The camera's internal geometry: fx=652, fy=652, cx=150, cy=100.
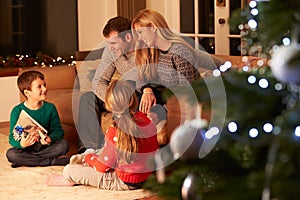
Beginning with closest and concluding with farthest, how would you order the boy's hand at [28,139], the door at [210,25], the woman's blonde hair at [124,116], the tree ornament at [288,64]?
the tree ornament at [288,64] → the woman's blonde hair at [124,116] → the boy's hand at [28,139] → the door at [210,25]

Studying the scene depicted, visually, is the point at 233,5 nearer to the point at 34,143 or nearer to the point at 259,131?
the point at 34,143

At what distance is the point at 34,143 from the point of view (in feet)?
14.0

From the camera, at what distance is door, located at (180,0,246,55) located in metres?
5.80

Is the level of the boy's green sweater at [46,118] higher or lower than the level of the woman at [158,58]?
lower

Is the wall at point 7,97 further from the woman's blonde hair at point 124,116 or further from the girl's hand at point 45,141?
the woman's blonde hair at point 124,116

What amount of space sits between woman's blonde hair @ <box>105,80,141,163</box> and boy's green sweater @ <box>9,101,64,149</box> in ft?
2.46

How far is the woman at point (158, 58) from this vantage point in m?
3.94

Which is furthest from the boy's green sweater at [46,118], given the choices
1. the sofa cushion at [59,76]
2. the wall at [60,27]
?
the wall at [60,27]

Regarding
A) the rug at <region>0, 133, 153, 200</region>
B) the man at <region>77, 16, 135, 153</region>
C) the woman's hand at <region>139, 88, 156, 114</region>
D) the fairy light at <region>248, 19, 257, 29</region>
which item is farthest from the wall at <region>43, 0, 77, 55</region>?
the fairy light at <region>248, 19, 257, 29</region>

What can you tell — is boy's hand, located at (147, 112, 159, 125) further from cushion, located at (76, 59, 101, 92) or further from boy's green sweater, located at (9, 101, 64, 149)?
cushion, located at (76, 59, 101, 92)

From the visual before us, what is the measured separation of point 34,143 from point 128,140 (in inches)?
38.1

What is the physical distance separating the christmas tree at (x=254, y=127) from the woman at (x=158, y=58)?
8.77 feet

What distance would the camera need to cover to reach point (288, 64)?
97 cm

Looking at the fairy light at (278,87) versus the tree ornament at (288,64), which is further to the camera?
the fairy light at (278,87)
